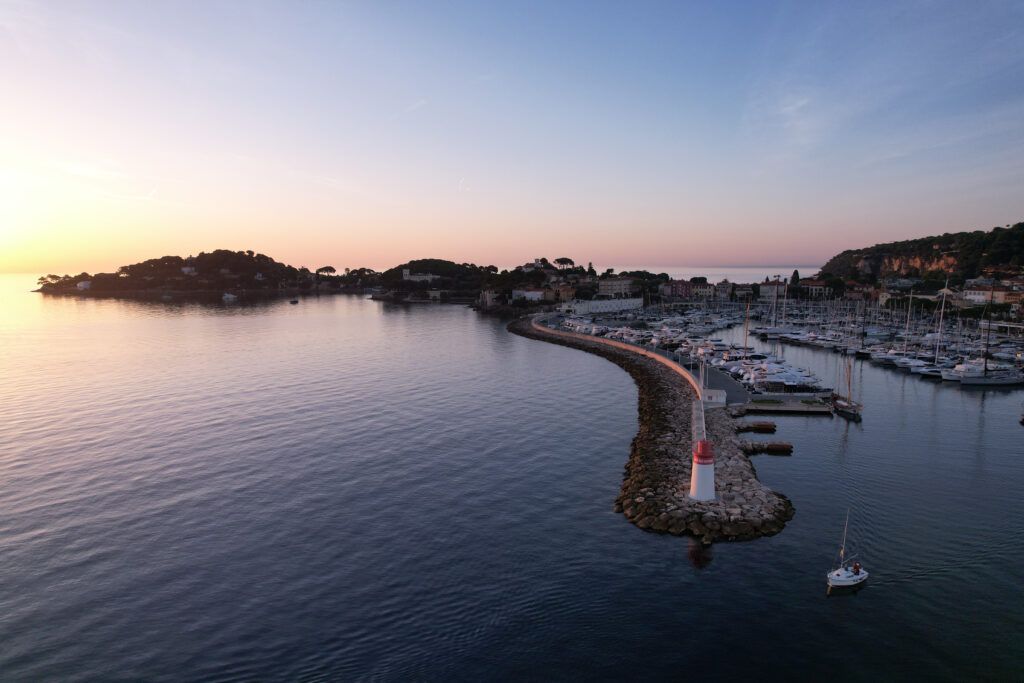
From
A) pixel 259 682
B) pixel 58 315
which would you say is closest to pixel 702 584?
pixel 259 682

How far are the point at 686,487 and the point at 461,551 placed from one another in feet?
26.9

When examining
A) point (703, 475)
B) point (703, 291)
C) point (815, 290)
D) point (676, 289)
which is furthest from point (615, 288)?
point (703, 475)

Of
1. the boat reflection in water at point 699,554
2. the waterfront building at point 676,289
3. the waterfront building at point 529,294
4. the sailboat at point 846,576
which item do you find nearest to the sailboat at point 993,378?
the sailboat at point 846,576

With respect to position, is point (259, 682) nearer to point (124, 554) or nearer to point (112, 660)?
point (112, 660)

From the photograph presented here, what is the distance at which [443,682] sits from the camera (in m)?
10.1

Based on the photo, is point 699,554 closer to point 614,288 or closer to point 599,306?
point 599,306

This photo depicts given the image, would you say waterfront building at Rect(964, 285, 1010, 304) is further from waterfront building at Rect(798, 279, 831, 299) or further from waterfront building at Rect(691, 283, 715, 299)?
waterfront building at Rect(691, 283, 715, 299)

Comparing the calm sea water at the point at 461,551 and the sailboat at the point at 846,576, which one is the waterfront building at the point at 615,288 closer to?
the calm sea water at the point at 461,551

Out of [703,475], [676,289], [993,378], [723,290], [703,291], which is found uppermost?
[676,289]

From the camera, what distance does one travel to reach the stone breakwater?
1591 cm

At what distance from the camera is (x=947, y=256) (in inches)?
5571

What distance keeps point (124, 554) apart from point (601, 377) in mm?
33116

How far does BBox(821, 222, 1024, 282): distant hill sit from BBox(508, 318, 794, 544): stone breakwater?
122091mm

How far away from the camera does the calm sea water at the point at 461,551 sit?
36.1 feet
